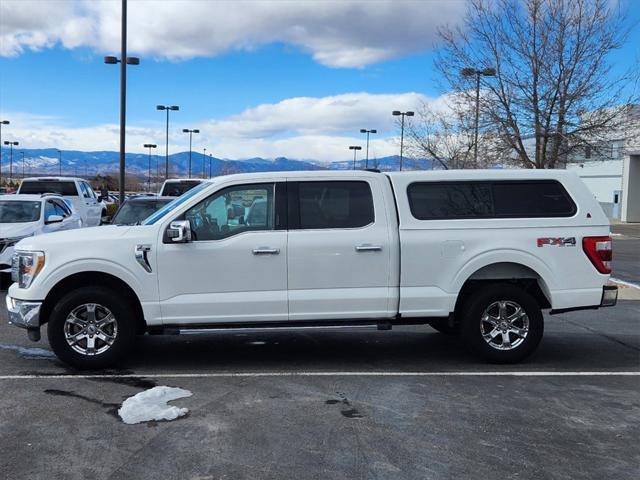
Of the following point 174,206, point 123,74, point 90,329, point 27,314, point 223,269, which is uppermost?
point 123,74

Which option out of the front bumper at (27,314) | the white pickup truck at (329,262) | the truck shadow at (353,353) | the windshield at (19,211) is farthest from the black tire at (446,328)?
the windshield at (19,211)

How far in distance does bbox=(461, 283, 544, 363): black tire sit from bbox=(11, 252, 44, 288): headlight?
13.9 feet

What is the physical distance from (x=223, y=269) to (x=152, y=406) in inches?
59.5

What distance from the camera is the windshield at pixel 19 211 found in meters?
12.5

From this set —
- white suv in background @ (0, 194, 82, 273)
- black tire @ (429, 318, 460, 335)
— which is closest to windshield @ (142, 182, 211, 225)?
black tire @ (429, 318, 460, 335)

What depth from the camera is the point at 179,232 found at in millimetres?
6133

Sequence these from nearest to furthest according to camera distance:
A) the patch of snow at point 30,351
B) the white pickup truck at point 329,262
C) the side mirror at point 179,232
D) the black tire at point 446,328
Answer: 1. the side mirror at point 179,232
2. the white pickup truck at point 329,262
3. the patch of snow at point 30,351
4. the black tire at point 446,328

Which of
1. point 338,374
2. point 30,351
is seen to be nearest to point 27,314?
point 30,351

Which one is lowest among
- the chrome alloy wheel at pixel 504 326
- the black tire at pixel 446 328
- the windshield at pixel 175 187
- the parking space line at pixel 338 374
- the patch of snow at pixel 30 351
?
the patch of snow at pixel 30 351

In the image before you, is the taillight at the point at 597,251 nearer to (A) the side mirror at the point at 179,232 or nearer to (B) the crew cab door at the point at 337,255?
(B) the crew cab door at the point at 337,255

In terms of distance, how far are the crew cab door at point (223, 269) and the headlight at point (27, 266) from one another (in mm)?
1146

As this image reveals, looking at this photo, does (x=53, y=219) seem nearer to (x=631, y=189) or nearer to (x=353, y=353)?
(x=353, y=353)

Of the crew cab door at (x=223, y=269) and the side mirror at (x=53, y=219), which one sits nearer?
the crew cab door at (x=223, y=269)

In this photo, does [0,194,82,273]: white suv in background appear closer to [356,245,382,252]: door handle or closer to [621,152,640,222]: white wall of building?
[356,245,382,252]: door handle
